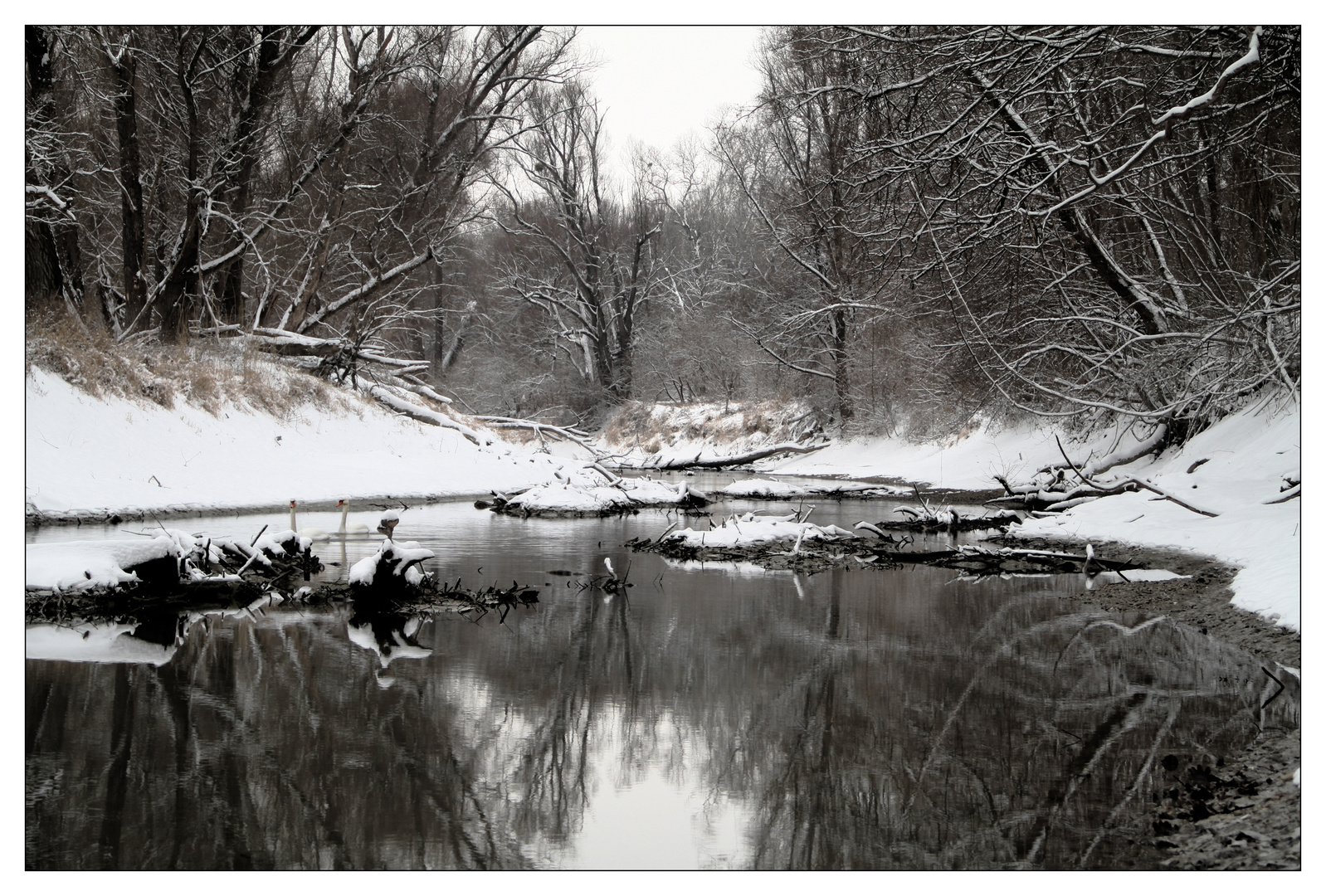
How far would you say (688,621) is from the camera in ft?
25.4

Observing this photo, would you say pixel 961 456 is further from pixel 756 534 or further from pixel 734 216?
pixel 734 216

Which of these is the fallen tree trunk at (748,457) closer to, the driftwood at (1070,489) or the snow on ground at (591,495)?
the snow on ground at (591,495)

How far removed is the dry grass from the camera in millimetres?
14469

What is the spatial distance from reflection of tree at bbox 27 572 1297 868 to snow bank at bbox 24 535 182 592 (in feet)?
3.08

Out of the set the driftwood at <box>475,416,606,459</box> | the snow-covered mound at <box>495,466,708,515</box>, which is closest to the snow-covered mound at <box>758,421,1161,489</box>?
the snow-covered mound at <box>495,466,708,515</box>

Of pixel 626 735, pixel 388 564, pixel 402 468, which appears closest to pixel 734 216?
pixel 402 468

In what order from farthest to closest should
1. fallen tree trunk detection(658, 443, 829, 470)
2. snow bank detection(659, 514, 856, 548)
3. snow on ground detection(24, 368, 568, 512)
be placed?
1. fallen tree trunk detection(658, 443, 829, 470)
2. snow on ground detection(24, 368, 568, 512)
3. snow bank detection(659, 514, 856, 548)

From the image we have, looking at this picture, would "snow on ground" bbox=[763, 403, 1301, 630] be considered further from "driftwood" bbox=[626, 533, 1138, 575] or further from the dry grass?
the dry grass

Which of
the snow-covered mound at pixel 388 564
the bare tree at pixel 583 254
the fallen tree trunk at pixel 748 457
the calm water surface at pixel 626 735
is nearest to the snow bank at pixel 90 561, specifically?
the calm water surface at pixel 626 735

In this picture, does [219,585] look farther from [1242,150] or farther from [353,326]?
[353,326]

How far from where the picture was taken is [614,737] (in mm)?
4953

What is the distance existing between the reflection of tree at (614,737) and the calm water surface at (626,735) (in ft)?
0.05

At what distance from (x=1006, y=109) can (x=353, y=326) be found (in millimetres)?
16254

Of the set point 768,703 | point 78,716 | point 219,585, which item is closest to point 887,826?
point 768,703
